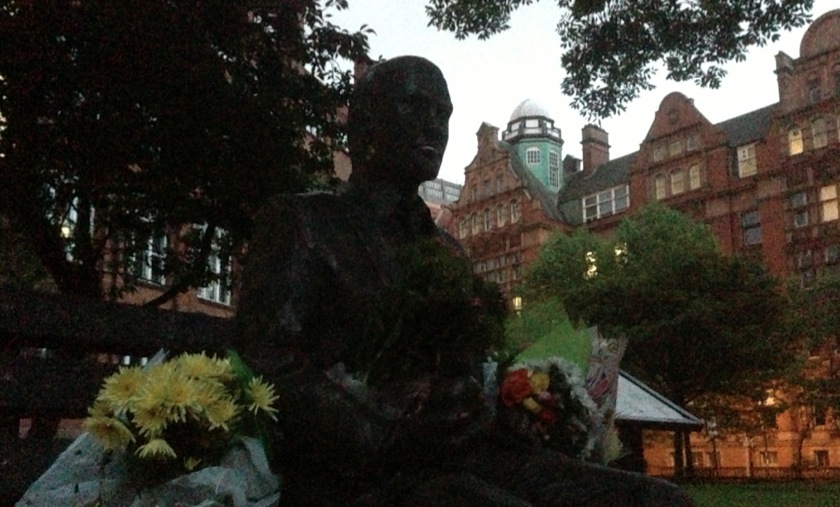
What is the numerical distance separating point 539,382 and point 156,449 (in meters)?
1.03

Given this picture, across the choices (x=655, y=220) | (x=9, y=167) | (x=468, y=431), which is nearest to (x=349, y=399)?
(x=468, y=431)

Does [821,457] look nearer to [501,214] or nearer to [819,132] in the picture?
[819,132]

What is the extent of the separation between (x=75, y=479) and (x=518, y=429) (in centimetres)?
117

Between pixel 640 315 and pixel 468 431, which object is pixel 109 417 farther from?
pixel 640 315

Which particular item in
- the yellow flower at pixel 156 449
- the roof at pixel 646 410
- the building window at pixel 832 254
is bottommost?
the roof at pixel 646 410

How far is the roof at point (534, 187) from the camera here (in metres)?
43.6

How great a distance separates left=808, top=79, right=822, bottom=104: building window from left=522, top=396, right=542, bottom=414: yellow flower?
3559 centimetres

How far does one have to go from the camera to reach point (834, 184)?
32750 mm

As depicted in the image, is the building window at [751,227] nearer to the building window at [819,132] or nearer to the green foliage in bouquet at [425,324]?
the building window at [819,132]

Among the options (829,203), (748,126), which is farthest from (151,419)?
(748,126)

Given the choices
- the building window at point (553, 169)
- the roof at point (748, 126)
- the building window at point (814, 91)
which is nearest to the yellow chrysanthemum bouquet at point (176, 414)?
the building window at point (814, 91)

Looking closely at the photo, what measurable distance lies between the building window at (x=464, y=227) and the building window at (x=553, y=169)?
604 cm

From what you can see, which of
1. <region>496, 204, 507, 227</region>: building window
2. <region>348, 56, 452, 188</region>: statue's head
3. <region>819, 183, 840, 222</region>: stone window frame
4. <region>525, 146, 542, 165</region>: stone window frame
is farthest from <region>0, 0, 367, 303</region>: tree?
<region>525, 146, 542, 165</region>: stone window frame

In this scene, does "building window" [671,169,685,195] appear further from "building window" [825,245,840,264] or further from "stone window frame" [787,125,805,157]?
"building window" [825,245,840,264]
